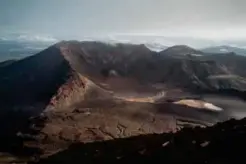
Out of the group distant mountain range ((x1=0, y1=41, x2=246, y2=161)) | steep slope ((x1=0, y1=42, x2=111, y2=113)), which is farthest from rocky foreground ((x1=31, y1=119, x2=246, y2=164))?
Answer: steep slope ((x1=0, y1=42, x2=111, y2=113))

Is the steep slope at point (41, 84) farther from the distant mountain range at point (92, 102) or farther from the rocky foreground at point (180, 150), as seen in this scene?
the rocky foreground at point (180, 150)

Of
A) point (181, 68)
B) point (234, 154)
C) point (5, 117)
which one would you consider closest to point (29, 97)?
point (5, 117)

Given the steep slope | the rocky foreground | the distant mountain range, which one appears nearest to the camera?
the rocky foreground

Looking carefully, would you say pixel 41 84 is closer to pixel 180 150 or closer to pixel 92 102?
pixel 92 102

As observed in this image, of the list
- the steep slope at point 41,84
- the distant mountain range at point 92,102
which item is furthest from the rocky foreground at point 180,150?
the steep slope at point 41,84

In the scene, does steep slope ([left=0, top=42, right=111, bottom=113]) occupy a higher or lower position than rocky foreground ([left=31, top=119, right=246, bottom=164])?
lower

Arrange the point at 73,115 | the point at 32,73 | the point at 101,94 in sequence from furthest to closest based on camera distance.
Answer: the point at 32,73, the point at 101,94, the point at 73,115

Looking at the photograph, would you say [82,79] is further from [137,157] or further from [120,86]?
[137,157]

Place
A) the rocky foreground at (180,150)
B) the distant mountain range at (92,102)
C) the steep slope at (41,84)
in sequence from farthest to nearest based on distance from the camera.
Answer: the steep slope at (41,84) < the distant mountain range at (92,102) < the rocky foreground at (180,150)

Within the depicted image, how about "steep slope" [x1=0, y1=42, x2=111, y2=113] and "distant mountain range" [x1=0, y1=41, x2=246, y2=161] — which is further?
"steep slope" [x1=0, y1=42, x2=111, y2=113]

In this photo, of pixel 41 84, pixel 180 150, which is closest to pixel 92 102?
pixel 41 84

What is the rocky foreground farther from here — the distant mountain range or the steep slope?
the steep slope
